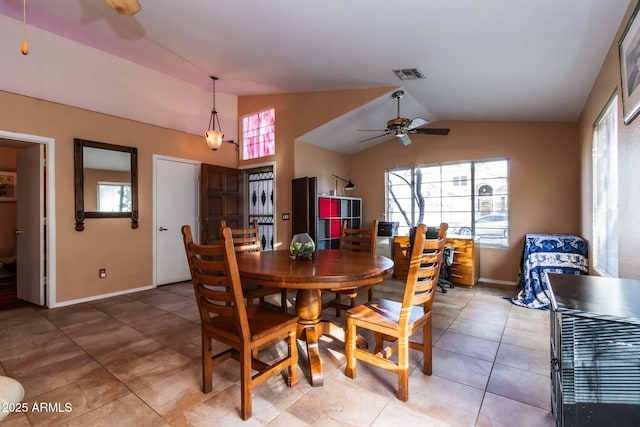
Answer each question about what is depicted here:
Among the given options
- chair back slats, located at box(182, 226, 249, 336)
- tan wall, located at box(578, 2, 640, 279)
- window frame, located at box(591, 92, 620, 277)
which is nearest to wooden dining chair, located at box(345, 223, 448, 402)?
chair back slats, located at box(182, 226, 249, 336)

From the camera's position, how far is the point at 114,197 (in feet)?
13.9

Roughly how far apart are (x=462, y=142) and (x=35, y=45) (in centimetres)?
620

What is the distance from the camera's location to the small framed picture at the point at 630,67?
176 centimetres

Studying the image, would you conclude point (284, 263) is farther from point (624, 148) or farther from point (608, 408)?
point (624, 148)

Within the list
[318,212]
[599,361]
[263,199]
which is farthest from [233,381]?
[263,199]

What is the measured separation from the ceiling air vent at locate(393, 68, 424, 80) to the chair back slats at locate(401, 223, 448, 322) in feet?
7.42

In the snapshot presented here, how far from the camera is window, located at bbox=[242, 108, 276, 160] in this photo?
206 inches

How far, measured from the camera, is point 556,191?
440 cm

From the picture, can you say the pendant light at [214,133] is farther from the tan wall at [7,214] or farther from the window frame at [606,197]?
the window frame at [606,197]

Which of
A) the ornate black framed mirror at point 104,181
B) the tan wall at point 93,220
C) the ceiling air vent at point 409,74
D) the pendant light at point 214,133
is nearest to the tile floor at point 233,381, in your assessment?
the tan wall at point 93,220

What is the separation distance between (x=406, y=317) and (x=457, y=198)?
13.4 ft

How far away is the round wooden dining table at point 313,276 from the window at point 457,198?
3399 mm

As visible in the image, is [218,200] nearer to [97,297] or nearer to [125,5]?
[97,297]

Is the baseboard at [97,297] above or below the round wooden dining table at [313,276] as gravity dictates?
below
